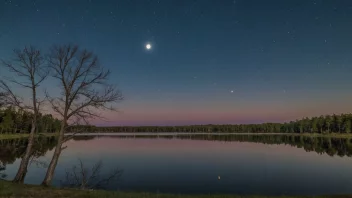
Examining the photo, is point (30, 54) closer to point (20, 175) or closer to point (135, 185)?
point (20, 175)

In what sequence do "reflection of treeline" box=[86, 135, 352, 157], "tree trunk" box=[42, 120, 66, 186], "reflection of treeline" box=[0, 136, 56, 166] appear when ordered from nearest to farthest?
"tree trunk" box=[42, 120, 66, 186] → "reflection of treeline" box=[0, 136, 56, 166] → "reflection of treeline" box=[86, 135, 352, 157]

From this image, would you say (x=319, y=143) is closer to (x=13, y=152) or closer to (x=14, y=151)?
(x=14, y=151)

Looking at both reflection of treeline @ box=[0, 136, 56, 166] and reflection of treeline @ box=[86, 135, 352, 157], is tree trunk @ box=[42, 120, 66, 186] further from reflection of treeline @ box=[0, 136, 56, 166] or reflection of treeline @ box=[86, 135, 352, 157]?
reflection of treeline @ box=[86, 135, 352, 157]

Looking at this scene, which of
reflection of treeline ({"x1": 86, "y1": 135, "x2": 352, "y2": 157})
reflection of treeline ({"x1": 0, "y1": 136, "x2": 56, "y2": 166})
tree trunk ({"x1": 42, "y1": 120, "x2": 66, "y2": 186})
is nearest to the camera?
tree trunk ({"x1": 42, "y1": 120, "x2": 66, "y2": 186})

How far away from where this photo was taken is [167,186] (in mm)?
28188

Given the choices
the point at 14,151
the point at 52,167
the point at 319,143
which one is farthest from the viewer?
the point at 319,143

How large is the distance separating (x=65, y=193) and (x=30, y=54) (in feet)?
37.5

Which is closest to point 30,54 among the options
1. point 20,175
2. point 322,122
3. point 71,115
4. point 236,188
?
point 71,115

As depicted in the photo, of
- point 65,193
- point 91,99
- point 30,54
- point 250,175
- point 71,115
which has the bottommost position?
point 250,175

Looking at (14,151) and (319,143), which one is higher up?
(14,151)

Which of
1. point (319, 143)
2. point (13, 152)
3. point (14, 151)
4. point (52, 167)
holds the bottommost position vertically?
point (319, 143)

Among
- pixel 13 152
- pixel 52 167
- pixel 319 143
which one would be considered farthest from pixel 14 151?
pixel 319 143

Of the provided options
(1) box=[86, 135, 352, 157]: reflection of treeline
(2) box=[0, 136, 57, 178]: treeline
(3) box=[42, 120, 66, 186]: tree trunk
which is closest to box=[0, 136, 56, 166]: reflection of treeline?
(2) box=[0, 136, 57, 178]: treeline

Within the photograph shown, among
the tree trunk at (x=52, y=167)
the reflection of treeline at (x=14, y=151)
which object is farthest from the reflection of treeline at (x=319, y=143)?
the reflection of treeline at (x=14, y=151)
